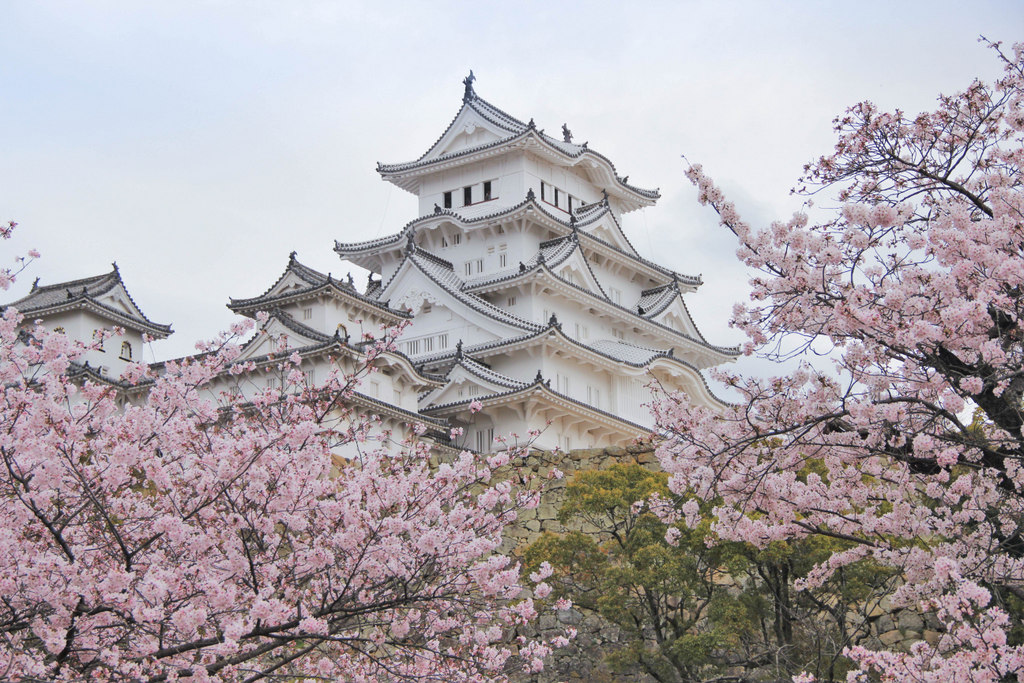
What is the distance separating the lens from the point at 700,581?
51.6ft

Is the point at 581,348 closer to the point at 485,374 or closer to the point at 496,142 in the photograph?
the point at 485,374

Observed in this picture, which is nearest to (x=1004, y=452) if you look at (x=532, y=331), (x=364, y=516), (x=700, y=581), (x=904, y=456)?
(x=904, y=456)

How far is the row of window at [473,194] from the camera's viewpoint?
3518cm

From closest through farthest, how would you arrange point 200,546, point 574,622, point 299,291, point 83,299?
point 200,546 → point 574,622 → point 299,291 → point 83,299

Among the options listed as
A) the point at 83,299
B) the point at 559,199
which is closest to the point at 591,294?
the point at 559,199

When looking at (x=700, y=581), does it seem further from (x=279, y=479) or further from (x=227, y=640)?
(x=227, y=640)

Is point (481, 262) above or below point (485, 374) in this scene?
above

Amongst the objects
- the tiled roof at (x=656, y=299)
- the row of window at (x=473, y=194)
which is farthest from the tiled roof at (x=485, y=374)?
the row of window at (x=473, y=194)

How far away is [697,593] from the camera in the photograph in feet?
52.0

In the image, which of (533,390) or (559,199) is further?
(559,199)

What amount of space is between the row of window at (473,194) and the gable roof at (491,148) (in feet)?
3.15

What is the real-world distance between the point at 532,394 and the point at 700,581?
11.8 m

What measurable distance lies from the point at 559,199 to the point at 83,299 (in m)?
15.3

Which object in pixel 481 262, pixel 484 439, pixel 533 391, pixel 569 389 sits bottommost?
pixel 484 439
